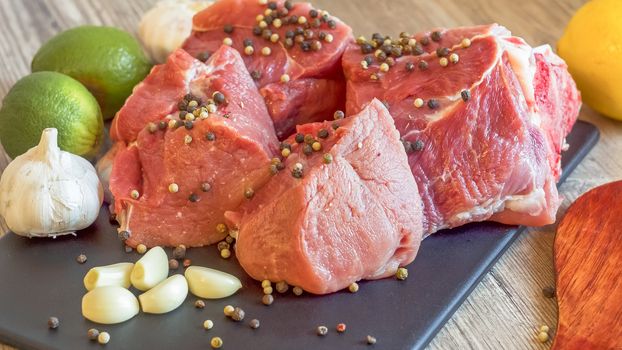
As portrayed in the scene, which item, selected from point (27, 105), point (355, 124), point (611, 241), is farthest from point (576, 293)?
point (27, 105)

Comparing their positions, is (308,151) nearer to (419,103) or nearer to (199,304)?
(419,103)

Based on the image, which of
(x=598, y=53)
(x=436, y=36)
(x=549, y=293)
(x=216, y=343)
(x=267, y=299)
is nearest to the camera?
(x=216, y=343)

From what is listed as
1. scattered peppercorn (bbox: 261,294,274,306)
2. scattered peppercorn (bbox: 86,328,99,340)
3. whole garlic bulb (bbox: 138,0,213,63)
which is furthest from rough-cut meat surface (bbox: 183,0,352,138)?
scattered peppercorn (bbox: 86,328,99,340)

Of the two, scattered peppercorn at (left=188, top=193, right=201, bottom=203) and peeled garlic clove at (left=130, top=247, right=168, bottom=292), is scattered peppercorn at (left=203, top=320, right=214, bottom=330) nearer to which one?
peeled garlic clove at (left=130, top=247, right=168, bottom=292)

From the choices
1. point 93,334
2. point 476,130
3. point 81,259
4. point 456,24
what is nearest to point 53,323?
point 93,334

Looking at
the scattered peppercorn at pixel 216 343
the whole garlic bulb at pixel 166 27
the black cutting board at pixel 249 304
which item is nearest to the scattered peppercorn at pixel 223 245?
the black cutting board at pixel 249 304

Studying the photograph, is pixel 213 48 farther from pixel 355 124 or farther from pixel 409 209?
pixel 409 209
